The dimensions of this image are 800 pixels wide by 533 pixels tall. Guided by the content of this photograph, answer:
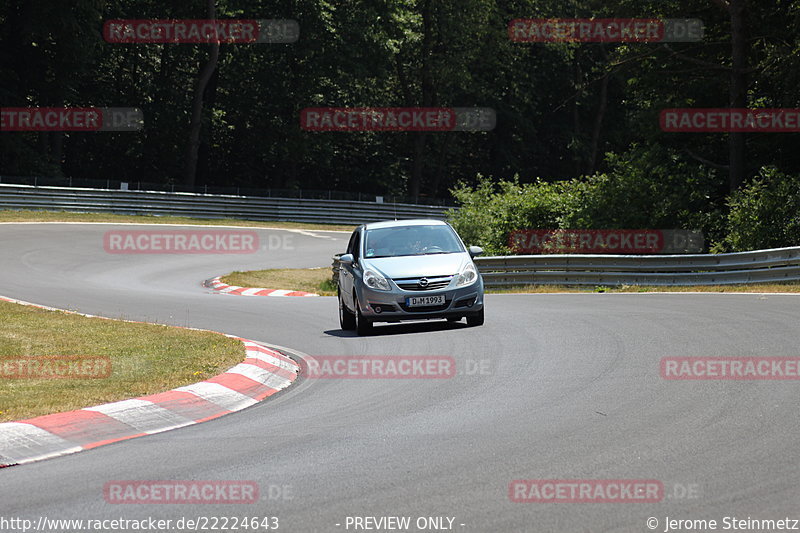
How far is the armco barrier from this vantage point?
21531 mm

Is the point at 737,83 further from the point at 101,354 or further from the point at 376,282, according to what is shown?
the point at 101,354

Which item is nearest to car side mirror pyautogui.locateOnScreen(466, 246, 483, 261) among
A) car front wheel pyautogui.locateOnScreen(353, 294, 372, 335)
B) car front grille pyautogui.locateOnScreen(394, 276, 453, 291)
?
car front grille pyautogui.locateOnScreen(394, 276, 453, 291)

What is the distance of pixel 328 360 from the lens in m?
12.3

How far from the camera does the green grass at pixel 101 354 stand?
9039 mm

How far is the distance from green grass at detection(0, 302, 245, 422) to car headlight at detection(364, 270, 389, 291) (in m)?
2.41

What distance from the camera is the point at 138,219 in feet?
161

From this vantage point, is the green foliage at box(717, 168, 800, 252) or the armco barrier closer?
the armco barrier

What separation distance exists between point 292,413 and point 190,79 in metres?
61.3

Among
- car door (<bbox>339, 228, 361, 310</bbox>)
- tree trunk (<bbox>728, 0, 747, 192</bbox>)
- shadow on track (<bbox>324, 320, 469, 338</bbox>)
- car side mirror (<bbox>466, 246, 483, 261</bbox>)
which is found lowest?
shadow on track (<bbox>324, 320, 469, 338</bbox>)

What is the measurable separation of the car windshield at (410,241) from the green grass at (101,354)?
3305 mm

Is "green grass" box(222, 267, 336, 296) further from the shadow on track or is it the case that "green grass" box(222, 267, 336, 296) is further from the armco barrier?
the shadow on track

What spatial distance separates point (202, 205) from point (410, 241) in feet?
125

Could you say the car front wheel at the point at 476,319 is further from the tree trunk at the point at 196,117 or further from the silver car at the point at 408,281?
the tree trunk at the point at 196,117

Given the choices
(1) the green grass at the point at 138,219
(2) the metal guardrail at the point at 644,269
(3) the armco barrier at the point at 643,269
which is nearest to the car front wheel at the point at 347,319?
(3) the armco barrier at the point at 643,269
